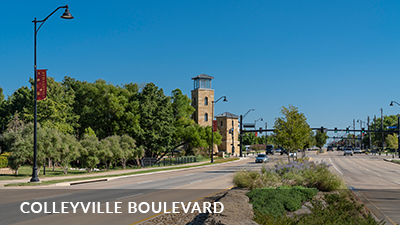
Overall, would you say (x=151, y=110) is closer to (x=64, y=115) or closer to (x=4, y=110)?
(x=64, y=115)

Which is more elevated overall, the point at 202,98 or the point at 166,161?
the point at 202,98

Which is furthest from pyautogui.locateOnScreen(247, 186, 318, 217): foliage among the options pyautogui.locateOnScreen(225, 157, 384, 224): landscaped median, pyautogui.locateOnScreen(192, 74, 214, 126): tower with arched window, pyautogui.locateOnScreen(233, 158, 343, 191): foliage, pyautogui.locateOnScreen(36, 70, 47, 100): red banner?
pyautogui.locateOnScreen(192, 74, 214, 126): tower with arched window

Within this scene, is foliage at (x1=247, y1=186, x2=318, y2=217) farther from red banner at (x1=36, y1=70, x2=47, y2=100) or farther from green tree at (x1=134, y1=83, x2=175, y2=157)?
green tree at (x1=134, y1=83, x2=175, y2=157)

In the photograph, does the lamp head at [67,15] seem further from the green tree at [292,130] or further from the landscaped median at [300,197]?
the green tree at [292,130]

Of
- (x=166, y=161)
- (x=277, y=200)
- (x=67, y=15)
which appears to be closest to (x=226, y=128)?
(x=166, y=161)

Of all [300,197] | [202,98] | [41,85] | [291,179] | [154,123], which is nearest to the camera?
[300,197]

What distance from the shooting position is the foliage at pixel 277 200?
Answer: 32.0ft

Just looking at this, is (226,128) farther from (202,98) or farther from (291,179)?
(291,179)

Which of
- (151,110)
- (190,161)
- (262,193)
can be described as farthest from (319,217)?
(190,161)

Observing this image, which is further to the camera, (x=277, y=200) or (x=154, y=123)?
(x=154, y=123)

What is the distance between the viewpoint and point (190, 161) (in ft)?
193

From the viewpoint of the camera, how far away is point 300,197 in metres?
12.2

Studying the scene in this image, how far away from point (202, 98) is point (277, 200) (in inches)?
2944

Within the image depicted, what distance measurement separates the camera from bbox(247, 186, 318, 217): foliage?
9766mm
